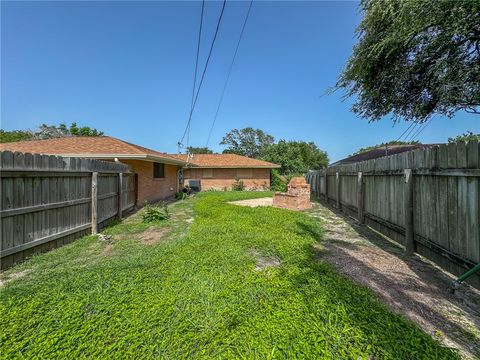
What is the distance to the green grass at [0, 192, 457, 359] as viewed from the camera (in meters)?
1.94

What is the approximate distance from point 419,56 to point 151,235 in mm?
9751

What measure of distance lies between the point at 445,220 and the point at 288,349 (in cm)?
302

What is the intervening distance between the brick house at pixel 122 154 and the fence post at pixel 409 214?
9.34m

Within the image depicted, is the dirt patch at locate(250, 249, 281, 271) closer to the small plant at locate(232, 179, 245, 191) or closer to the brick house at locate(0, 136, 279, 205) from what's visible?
the brick house at locate(0, 136, 279, 205)

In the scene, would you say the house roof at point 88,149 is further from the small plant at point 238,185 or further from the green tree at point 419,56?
the small plant at point 238,185

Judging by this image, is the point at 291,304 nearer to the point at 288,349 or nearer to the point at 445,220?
the point at 288,349

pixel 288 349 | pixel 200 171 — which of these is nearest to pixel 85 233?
pixel 288 349

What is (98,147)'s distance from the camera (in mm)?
11227

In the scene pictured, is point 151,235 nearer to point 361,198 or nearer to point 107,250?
point 107,250

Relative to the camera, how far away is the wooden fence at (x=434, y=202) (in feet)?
9.70

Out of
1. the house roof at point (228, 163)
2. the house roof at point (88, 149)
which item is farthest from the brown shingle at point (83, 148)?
the house roof at point (228, 163)

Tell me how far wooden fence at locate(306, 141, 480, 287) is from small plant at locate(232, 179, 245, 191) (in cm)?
1592

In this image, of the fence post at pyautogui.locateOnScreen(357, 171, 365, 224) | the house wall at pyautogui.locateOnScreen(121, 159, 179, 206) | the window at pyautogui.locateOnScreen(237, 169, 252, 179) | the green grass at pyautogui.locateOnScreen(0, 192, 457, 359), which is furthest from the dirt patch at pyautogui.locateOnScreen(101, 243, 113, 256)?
the window at pyautogui.locateOnScreen(237, 169, 252, 179)

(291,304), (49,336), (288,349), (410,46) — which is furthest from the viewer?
(410,46)
